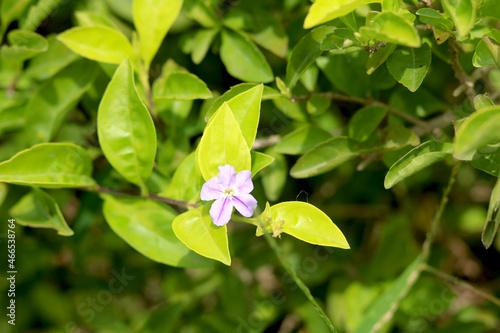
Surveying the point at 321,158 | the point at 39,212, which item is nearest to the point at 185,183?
the point at 321,158

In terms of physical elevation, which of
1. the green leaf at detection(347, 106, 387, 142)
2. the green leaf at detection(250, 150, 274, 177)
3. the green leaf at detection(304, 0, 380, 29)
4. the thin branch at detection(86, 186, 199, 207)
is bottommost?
the thin branch at detection(86, 186, 199, 207)

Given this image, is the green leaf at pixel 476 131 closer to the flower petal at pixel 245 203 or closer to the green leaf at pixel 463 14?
the green leaf at pixel 463 14

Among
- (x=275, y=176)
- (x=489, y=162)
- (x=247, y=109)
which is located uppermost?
(x=247, y=109)

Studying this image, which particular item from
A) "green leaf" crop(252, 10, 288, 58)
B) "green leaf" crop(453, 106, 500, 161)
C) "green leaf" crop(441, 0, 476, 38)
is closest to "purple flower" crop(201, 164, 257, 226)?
"green leaf" crop(453, 106, 500, 161)

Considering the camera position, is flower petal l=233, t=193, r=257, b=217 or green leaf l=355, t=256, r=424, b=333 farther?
green leaf l=355, t=256, r=424, b=333

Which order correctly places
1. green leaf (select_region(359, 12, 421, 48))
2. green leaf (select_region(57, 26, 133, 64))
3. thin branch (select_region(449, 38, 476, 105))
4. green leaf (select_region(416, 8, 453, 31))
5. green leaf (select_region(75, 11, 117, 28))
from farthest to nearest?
1. green leaf (select_region(75, 11, 117, 28))
2. green leaf (select_region(57, 26, 133, 64))
3. thin branch (select_region(449, 38, 476, 105))
4. green leaf (select_region(416, 8, 453, 31))
5. green leaf (select_region(359, 12, 421, 48))

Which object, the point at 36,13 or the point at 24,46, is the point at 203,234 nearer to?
the point at 24,46

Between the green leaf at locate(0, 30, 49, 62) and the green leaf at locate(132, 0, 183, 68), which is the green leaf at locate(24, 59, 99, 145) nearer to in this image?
the green leaf at locate(0, 30, 49, 62)

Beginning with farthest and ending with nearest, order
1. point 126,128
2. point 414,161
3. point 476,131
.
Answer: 1. point 126,128
2. point 414,161
3. point 476,131
